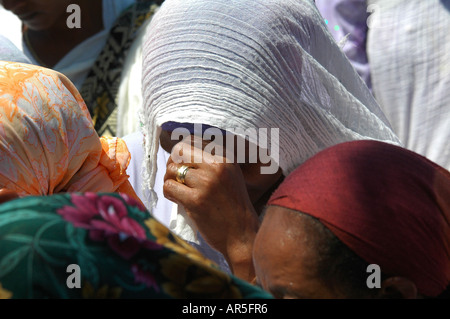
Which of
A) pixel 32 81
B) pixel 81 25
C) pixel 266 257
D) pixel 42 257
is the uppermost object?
pixel 42 257

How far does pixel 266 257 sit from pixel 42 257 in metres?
0.53

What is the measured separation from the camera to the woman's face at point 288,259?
120 centimetres

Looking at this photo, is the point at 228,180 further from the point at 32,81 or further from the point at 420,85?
the point at 420,85

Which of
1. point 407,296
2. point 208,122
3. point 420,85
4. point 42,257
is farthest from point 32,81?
point 420,85

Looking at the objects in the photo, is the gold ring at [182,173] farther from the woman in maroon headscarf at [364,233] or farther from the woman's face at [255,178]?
the woman in maroon headscarf at [364,233]

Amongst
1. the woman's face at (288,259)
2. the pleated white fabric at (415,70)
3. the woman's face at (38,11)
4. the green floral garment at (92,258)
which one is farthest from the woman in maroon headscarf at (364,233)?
the woman's face at (38,11)

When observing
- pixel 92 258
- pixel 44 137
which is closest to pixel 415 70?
pixel 44 137

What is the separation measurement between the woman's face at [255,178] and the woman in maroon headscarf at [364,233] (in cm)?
66

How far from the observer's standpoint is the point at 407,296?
1.17 m

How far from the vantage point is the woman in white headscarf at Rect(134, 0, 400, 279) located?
1.85 meters

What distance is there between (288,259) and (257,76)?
2.50ft

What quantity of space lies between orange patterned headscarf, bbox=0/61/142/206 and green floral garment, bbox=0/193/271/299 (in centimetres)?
78

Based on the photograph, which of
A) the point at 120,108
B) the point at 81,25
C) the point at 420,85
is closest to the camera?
the point at 420,85

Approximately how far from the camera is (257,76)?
1861 mm
